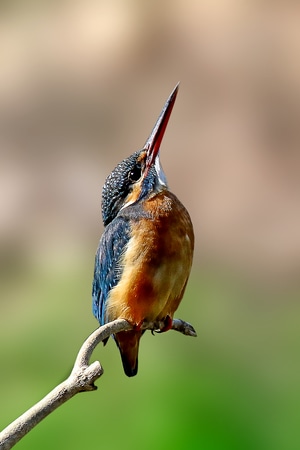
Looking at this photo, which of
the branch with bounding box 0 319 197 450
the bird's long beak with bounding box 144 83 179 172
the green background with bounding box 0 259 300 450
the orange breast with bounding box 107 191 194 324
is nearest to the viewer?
the branch with bounding box 0 319 197 450

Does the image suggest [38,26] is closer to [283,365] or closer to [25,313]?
[25,313]

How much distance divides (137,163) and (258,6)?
12.3 ft

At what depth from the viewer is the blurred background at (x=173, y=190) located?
302 cm

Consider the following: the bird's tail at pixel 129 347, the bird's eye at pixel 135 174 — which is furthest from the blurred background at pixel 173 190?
the bird's eye at pixel 135 174

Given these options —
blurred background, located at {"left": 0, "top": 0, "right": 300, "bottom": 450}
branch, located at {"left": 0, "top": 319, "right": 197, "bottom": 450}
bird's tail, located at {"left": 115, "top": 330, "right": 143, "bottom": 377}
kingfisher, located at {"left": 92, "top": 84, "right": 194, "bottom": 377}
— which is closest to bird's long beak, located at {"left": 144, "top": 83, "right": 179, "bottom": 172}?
kingfisher, located at {"left": 92, "top": 84, "right": 194, "bottom": 377}

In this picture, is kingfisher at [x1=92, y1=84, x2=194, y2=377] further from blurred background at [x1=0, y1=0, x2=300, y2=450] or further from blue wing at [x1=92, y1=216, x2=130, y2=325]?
blurred background at [x1=0, y1=0, x2=300, y2=450]

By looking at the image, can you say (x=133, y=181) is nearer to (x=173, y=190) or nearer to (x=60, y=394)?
(x=60, y=394)

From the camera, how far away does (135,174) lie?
175cm

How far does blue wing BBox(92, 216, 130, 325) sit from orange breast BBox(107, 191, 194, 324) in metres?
0.02

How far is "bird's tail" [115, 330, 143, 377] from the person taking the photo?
1.71 metres

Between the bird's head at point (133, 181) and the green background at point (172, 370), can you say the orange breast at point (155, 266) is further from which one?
the green background at point (172, 370)

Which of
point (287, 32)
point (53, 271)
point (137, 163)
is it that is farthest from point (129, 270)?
point (287, 32)

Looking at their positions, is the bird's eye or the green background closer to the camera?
the bird's eye

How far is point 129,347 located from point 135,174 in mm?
302
